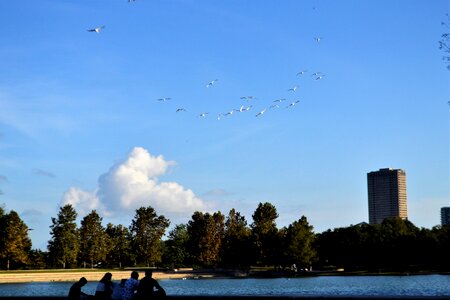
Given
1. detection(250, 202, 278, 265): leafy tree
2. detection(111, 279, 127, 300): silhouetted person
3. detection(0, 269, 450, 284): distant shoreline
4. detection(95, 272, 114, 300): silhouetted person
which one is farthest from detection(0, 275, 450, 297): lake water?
detection(250, 202, 278, 265): leafy tree

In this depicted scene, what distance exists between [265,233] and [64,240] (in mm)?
44598

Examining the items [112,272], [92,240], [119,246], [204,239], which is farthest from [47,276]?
[204,239]

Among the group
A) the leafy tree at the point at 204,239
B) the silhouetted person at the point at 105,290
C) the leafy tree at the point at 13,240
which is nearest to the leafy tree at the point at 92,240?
the leafy tree at the point at 13,240

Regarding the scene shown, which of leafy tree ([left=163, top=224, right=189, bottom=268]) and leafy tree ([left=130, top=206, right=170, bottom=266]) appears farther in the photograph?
leafy tree ([left=163, top=224, right=189, bottom=268])

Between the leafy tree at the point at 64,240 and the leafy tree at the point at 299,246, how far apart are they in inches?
1670

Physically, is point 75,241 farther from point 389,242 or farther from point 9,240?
point 389,242

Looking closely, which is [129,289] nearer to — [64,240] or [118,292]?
[118,292]

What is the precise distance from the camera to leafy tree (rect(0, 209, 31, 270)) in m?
107

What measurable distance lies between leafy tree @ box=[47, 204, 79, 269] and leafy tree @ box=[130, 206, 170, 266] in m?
18.4

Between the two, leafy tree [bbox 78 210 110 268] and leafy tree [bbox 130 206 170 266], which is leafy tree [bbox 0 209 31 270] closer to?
leafy tree [bbox 78 210 110 268]

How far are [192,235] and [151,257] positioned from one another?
44.9 ft

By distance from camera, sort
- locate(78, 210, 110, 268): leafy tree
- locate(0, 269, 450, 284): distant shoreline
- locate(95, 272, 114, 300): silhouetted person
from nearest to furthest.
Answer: locate(95, 272, 114, 300): silhouetted person
locate(0, 269, 450, 284): distant shoreline
locate(78, 210, 110, 268): leafy tree

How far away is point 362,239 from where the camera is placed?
5581 inches

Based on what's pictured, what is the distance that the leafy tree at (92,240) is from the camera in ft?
406
